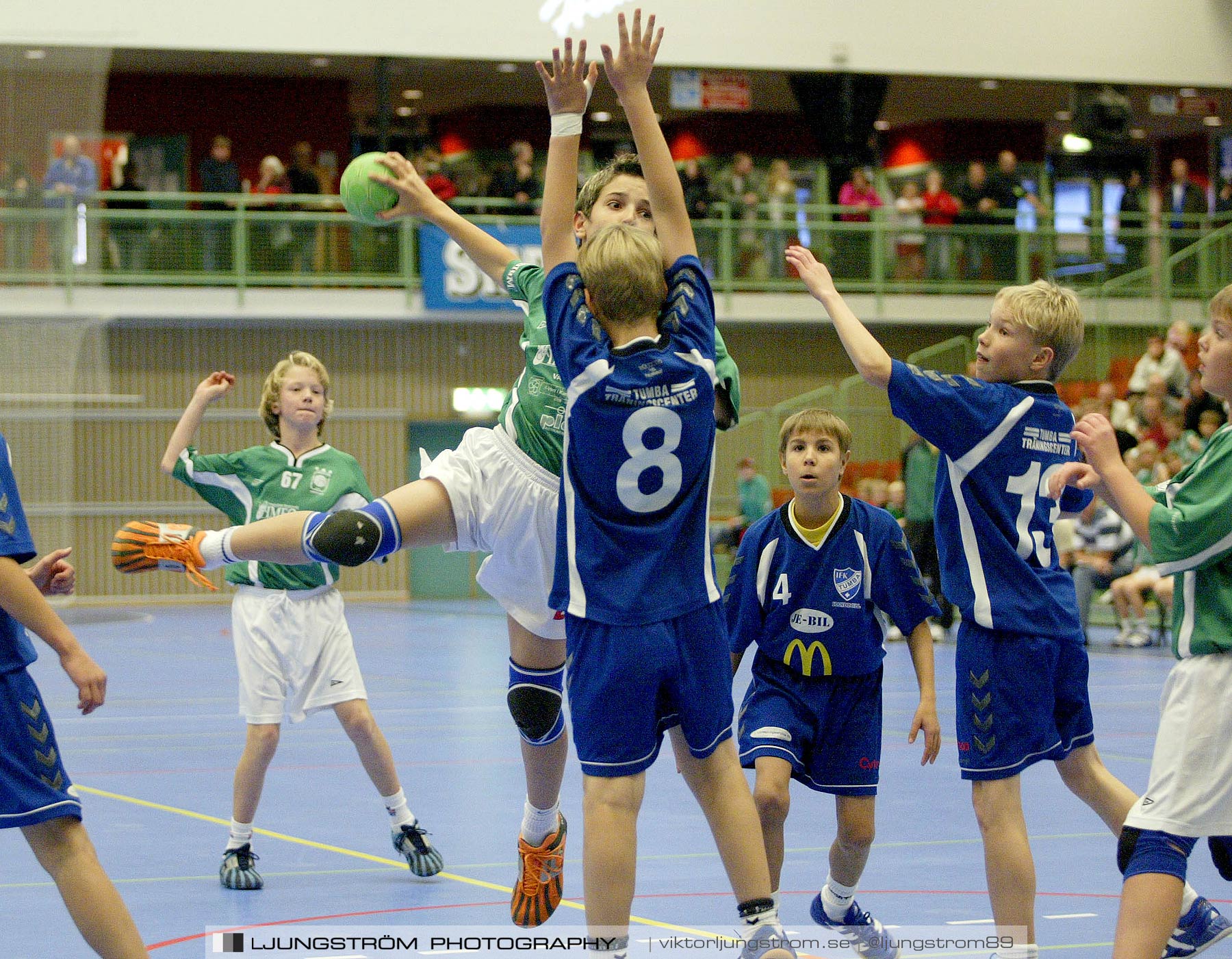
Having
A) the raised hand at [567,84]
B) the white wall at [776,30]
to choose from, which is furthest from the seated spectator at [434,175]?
the raised hand at [567,84]

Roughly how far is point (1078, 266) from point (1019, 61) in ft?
12.1

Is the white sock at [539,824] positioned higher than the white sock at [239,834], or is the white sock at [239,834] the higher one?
the white sock at [539,824]

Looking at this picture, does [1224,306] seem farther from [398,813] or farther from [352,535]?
[398,813]

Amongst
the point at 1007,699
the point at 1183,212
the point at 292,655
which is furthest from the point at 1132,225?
the point at 1007,699

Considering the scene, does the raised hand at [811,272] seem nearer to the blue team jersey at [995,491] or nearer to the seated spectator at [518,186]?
the blue team jersey at [995,491]

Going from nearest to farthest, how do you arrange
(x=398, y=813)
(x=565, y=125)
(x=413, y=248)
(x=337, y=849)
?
(x=565, y=125) < (x=398, y=813) < (x=337, y=849) < (x=413, y=248)

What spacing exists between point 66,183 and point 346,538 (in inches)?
650

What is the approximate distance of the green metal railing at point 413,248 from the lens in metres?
21.0

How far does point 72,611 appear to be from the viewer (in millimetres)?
21250

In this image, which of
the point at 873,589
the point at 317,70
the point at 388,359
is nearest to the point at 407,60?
the point at 317,70

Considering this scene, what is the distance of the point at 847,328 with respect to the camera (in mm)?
4230

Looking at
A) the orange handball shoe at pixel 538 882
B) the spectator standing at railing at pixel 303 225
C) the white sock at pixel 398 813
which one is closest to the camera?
the orange handball shoe at pixel 538 882

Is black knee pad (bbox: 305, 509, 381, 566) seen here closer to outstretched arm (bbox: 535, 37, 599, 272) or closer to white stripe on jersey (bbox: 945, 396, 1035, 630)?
outstretched arm (bbox: 535, 37, 599, 272)

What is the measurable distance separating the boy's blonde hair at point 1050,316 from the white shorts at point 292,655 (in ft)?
9.88
